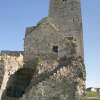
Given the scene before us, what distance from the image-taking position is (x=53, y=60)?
29.1 metres

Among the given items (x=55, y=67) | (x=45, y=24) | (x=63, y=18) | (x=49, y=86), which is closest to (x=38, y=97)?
(x=49, y=86)

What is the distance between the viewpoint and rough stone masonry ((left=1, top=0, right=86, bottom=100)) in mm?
26047

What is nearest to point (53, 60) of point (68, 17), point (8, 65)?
point (8, 65)

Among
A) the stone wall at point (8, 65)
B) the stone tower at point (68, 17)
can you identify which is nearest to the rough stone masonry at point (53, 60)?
the stone tower at point (68, 17)

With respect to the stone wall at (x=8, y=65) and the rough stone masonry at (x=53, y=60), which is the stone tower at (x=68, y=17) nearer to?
the rough stone masonry at (x=53, y=60)

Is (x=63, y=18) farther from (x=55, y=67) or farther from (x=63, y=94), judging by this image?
(x=63, y=94)

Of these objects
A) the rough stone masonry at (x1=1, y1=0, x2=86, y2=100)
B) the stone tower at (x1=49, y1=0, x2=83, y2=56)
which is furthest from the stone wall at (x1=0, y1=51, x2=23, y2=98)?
the stone tower at (x1=49, y1=0, x2=83, y2=56)

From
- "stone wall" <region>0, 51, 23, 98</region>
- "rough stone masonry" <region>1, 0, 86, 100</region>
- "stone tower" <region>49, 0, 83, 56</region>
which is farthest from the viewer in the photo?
"stone tower" <region>49, 0, 83, 56</region>

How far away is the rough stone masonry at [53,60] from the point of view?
2605 cm

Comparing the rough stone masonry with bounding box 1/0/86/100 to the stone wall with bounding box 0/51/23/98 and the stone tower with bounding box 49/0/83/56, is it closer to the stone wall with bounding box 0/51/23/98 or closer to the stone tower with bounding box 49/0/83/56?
the stone tower with bounding box 49/0/83/56

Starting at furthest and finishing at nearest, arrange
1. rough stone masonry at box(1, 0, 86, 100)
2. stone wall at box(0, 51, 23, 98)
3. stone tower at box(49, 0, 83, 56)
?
stone tower at box(49, 0, 83, 56) < stone wall at box(0, 51, 23, 98) < rough stone masonry at box(1, 0, 86, 100)

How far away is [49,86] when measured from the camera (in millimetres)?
26344

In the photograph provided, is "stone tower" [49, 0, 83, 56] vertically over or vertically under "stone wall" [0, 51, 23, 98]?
over

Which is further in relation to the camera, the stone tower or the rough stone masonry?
the stone tower
